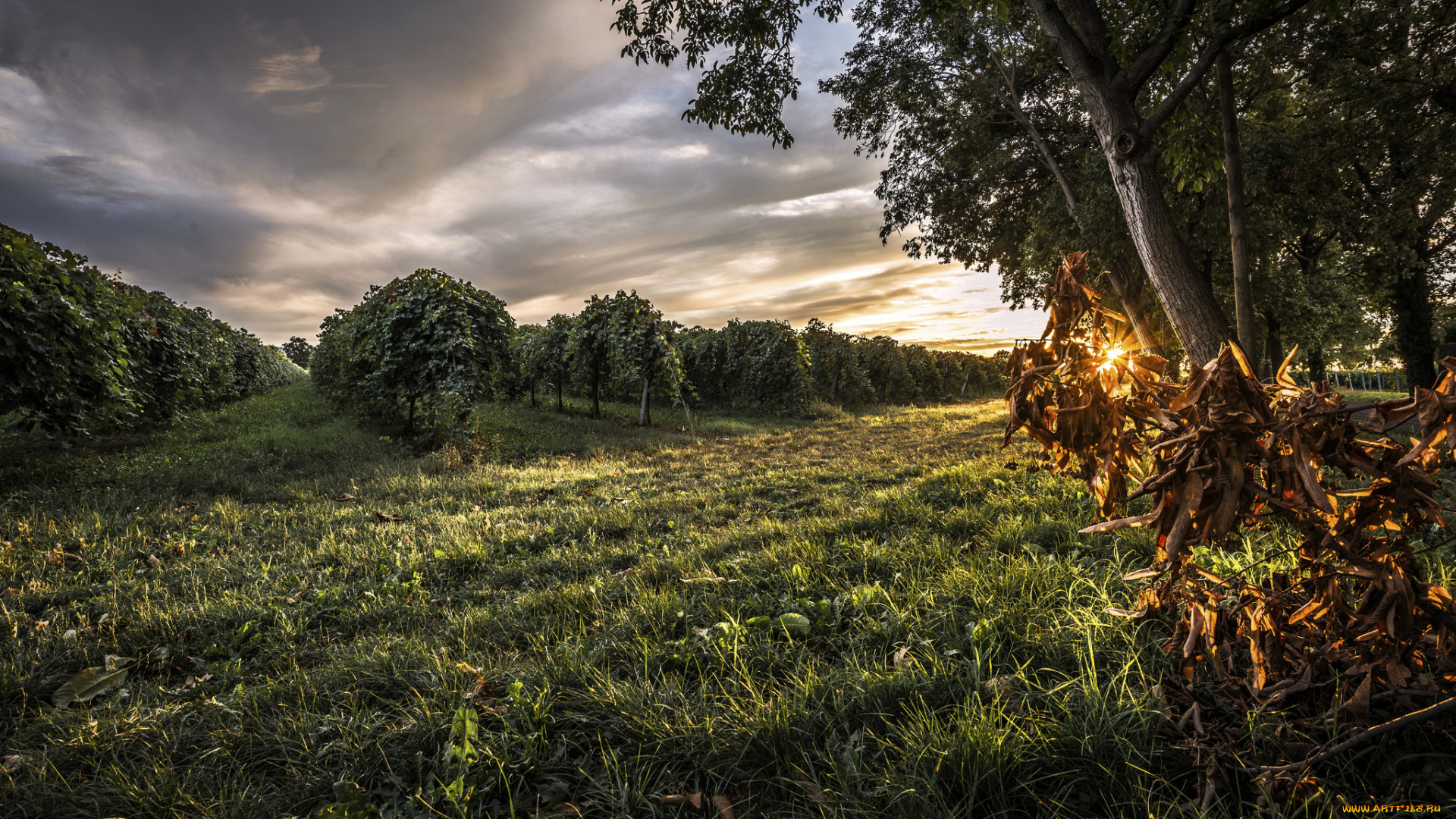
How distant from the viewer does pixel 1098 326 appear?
1486mm

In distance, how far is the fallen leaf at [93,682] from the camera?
248cm

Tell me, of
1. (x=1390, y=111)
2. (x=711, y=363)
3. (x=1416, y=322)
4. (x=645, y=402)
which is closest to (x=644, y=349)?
(x=645, y=402)

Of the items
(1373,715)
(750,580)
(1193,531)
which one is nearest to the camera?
(1193,531)

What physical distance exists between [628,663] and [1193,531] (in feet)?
6.90

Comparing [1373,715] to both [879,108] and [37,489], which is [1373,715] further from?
A: [879,108]

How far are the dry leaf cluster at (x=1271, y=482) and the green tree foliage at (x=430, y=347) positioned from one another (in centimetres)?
1126

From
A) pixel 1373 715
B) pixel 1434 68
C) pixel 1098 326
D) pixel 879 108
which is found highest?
pixel 879 108

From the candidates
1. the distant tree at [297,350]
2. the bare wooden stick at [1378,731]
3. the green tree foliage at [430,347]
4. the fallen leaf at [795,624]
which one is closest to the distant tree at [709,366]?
the green tree foliage at [430,347]

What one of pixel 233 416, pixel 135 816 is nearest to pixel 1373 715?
pixel 135 816

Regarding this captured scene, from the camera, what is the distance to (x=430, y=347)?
1120cm

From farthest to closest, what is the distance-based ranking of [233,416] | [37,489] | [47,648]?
[233,416]
[37,489]
[47,648]

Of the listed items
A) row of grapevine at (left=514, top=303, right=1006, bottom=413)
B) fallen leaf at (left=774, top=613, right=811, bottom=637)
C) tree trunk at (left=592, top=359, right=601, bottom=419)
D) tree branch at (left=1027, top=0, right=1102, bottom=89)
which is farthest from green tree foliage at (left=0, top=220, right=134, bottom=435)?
tree trunk at (left=592, top=359, right=601, bottom=419)

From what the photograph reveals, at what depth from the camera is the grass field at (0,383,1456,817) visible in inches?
62.7

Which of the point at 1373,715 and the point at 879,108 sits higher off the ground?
the point at 879,108
